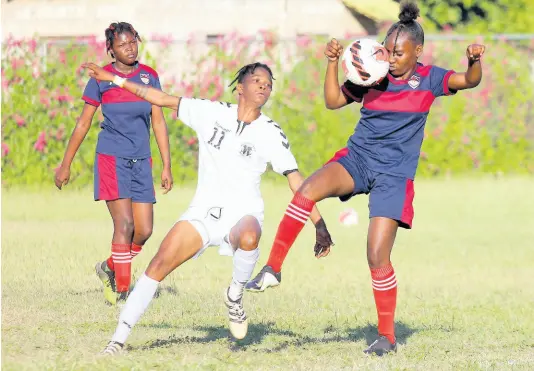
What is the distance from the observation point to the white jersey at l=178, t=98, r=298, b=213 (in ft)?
30.2

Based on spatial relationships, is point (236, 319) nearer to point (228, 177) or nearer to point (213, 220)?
point (213, 220)

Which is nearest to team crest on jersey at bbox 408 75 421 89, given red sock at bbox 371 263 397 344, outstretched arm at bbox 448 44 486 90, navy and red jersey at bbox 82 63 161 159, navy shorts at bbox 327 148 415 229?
outstretched arm at bbox 448 44 486 90

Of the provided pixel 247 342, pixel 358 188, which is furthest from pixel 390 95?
pixel 247 342

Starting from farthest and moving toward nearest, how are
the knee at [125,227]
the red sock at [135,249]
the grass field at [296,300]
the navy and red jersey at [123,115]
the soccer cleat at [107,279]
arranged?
the red sock at [135,249] < the soccer cleat at [107,279] < the knee at [125,227] < the navy and red jersey at [123,115] < the grass field at [296,300]

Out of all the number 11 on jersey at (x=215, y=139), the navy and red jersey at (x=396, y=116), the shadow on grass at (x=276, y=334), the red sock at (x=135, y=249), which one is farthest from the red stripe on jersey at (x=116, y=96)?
the navy and red jersey at (x=396, y=116)

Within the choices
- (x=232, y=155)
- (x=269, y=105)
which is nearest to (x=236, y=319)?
(x=232, y=155)

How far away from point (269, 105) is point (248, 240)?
12.3m

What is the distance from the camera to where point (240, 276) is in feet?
30.6

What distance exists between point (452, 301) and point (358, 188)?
3215 millimetres

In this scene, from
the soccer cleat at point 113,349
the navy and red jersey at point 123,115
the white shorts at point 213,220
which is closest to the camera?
the soccer cleat at point 113,349

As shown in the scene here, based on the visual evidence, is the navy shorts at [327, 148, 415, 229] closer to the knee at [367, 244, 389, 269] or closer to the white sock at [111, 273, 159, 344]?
the knee at [367, 244, 389, 269]

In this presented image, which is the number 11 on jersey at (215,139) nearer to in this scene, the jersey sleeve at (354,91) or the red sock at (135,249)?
the jersey sleeve at (354,91)

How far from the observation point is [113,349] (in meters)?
8.94

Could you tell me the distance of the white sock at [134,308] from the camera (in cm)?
895
